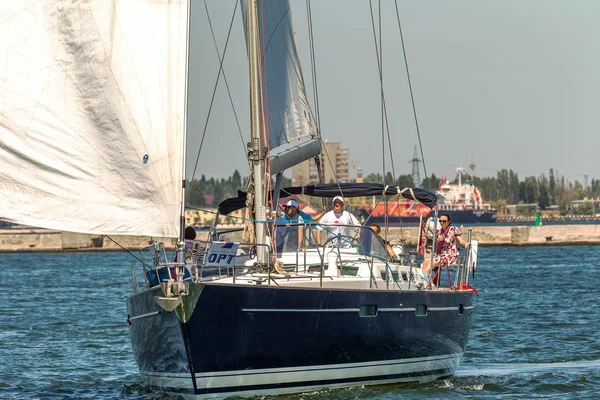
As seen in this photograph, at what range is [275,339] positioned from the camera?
547 inches

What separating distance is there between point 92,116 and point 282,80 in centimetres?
577

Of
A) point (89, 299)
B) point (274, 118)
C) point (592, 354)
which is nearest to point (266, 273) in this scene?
point (274, 118)

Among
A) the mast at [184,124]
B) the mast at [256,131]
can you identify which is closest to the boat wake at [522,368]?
the mast at [256,131]

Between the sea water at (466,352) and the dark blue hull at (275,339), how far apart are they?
0.39 m

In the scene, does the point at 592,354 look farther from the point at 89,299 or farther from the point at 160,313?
the point at 89,299

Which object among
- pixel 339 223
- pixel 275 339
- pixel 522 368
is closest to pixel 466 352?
pixel 522 368

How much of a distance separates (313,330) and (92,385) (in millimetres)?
5664

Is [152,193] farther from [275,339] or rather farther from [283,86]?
[283,86]

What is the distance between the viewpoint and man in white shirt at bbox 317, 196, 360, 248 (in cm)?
1626

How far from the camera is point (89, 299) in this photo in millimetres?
38688

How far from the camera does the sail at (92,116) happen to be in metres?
13.1

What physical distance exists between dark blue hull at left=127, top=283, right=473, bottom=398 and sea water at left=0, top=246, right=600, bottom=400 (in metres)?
0.39

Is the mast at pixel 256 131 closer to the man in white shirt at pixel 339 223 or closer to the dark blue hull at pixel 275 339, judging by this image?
the man in white shirt at pixel 339 223

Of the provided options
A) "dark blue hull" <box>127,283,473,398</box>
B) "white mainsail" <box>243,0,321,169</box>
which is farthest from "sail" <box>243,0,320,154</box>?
"dark blue hull" <box>127,283,473,398</box>
